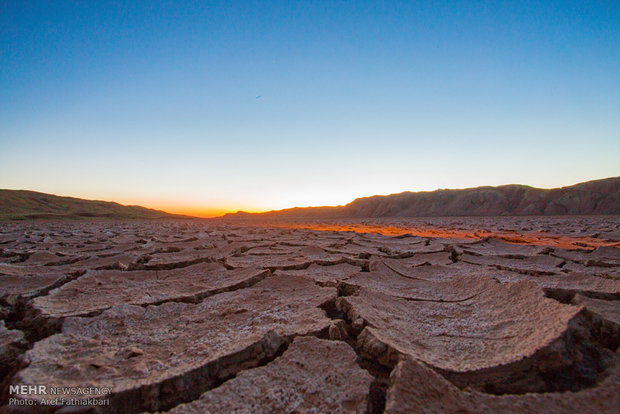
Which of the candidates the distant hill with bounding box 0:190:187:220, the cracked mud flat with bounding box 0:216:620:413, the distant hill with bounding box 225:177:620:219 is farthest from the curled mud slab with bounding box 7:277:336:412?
the distant hill with bounding box 225:177:620:219

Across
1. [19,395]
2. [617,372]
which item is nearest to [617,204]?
[617,372]

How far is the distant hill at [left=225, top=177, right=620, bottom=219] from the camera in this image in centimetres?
2295

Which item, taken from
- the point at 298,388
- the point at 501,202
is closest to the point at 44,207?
the point at 298,388

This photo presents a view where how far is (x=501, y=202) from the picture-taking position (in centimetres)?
→ 2888

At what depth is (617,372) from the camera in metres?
1.02

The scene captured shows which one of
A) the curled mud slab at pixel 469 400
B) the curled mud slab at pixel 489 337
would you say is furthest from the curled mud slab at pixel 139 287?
the curled mud slab at pixel 469 400

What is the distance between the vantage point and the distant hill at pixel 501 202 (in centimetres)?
2295

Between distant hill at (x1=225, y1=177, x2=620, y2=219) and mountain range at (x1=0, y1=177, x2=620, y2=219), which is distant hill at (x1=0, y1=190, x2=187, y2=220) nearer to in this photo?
mountain range at (x1=0, y1=177, x2=620, y2=219)

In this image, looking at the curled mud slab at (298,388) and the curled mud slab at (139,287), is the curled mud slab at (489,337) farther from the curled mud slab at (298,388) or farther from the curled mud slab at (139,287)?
the curled mud slab at (139,287)

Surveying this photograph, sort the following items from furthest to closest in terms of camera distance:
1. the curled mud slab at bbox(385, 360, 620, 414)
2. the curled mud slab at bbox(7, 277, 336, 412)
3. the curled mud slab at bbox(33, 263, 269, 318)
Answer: the curled mud slab at bbox(33, 263, 269, 318) < the curled mud slab at bbox(7, 277, 336, 412) < the curled mud slab at bbox(385, 360, 620, 414)

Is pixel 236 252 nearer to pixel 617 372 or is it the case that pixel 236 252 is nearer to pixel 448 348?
pixel 448 348

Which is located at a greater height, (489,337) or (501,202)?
(501,202)

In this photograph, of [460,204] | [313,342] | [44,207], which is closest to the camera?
[313,342]

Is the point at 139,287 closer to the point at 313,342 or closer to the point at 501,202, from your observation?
the point at 313,342
